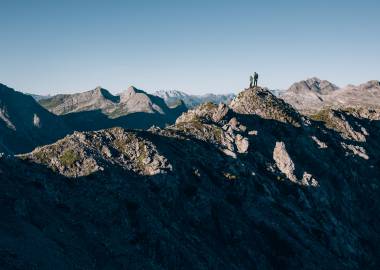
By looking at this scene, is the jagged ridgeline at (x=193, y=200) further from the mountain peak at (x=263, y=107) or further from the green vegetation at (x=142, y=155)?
the mountain peak at (x=263, y=107)

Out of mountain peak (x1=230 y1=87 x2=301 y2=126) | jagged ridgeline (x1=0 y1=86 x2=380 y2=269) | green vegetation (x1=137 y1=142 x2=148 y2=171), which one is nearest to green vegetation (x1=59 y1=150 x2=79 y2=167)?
jagged ridgeline (x1=0 y1=86 x2=380 y2=269)

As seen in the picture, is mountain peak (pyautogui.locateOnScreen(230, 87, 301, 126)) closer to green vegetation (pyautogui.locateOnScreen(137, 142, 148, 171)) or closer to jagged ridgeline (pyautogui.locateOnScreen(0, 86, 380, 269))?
jagged ridgeline (pyautogui.locateOnScreen(0, 86, 380, 269))

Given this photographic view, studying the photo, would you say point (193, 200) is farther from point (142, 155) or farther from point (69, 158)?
point (69, 158)

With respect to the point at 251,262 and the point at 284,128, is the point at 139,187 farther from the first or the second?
the point at 284,128

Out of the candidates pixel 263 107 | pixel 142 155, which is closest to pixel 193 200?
pixel 142 155

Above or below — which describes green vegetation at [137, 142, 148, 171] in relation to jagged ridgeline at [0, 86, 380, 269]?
above

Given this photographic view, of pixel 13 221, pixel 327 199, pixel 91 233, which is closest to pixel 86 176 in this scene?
pixel 91 233
